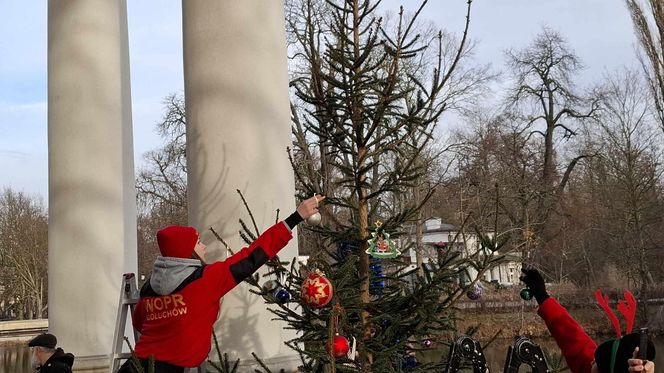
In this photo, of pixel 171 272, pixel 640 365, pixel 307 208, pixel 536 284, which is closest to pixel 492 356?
pixel 307 208

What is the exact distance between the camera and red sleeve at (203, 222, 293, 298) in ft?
12.2

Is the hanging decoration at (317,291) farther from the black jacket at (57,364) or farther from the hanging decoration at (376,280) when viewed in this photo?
the black jacket at (57,364)

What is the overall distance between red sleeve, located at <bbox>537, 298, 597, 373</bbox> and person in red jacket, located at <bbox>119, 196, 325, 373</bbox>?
1.29 metres

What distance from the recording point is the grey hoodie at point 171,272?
3.77m

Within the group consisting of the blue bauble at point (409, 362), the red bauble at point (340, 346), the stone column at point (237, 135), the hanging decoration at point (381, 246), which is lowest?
the blue bauble at point (409, 362)

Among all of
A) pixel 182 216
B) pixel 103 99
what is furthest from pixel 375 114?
pixel 182 216

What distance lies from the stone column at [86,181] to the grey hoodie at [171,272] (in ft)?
17.2

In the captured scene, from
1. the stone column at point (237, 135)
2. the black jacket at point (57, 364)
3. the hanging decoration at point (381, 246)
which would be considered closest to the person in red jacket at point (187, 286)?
the hanging decoration at point (381, 246)

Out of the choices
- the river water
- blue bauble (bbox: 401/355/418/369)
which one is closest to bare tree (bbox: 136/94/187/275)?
the river water

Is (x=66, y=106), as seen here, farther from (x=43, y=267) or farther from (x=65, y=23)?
(x=43, y=267)

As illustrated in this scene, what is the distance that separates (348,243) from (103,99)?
17.0 feet

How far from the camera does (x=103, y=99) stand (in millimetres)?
9250

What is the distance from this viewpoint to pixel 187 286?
12.4ft

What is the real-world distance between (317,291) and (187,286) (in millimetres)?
657
